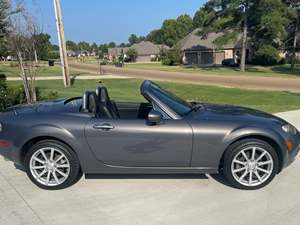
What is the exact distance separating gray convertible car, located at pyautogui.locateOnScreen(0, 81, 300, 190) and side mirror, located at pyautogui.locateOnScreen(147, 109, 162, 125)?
1cm

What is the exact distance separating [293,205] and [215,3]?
3866 cm

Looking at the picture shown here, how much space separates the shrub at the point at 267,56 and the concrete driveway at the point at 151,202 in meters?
47.6

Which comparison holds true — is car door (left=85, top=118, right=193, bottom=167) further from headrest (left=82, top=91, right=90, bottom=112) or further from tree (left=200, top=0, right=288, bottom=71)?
tree (left=200, top=0, right=288, bottom=71)

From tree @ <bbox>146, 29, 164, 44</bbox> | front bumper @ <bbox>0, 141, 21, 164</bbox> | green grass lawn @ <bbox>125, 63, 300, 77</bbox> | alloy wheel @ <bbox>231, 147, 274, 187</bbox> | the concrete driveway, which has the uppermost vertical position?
tree @ <bbox>146, 29, 164, 44</bbox>

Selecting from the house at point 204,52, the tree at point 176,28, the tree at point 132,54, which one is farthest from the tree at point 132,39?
the house at point 204,52

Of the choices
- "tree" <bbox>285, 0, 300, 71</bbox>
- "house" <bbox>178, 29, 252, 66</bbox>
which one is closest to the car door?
"tree" <bbox>285, 0, 300, 71</bbox>

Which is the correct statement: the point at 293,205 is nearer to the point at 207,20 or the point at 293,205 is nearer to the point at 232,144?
the point at 232,144

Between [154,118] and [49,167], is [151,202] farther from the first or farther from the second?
[49,167]

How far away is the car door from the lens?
4598mm

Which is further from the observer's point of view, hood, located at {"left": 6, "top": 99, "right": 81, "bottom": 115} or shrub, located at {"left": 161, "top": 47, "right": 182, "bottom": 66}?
shrub, located at {"left": 161, "top": 47, "right": 182, "bottom": 66}

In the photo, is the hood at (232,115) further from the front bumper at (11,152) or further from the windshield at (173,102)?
the front bumper at (11,152)

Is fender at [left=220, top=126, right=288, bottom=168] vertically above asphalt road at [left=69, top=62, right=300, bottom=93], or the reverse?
fender at [left=220, top=126, right=288, bottom=168]

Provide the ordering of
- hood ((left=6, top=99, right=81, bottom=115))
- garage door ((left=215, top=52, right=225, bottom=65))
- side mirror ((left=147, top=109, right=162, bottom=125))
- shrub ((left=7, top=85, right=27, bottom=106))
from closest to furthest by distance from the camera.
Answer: side mirror ((left=147, top=109, right=162, bottom=125)) < hood ((left=6, top=99, right=81, bottom=115)) < shrub ((left=7, top=85, right=27, bottom=106)) < garage door ((left=215, top=52, right=225, bottom=65))

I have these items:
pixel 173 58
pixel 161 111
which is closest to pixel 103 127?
pixel 161 111
